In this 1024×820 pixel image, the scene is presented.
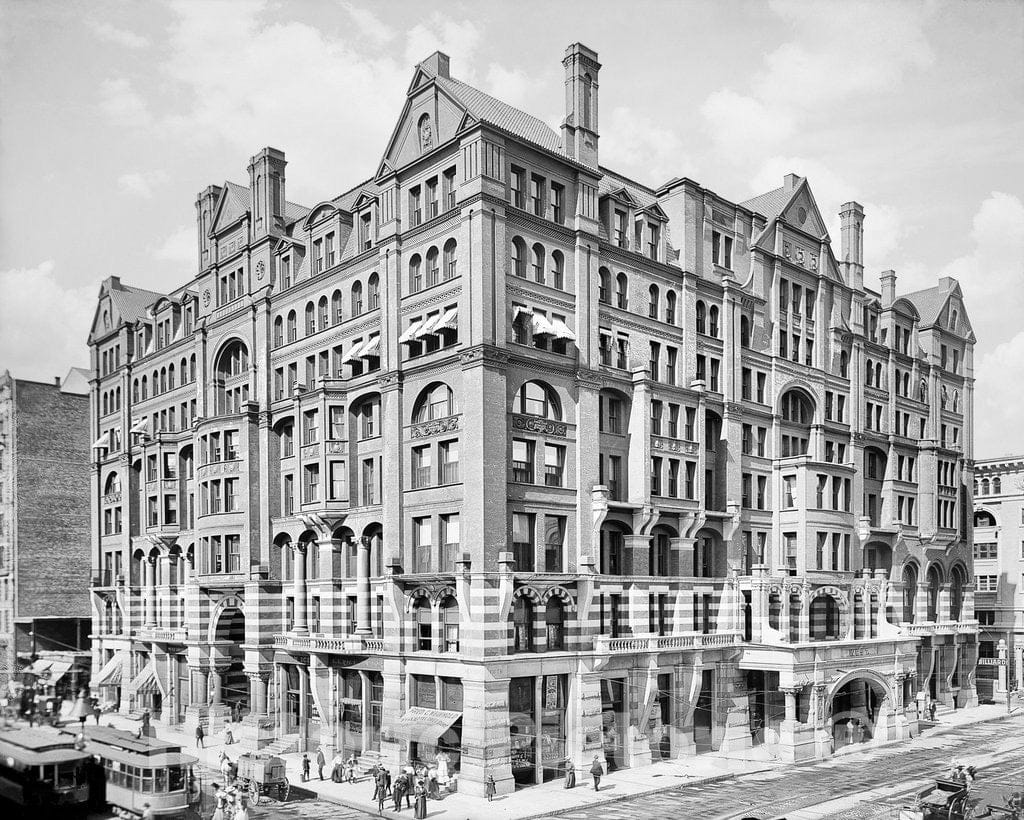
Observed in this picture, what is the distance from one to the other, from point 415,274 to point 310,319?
11042 millimetres

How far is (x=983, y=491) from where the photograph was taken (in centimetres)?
9994

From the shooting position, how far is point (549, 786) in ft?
151

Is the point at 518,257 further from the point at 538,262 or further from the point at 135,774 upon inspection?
the point at 135,774

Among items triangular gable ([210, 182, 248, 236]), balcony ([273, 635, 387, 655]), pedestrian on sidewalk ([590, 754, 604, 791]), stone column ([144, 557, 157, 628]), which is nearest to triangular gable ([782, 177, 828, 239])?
triangular gable ([210, 182, 248, 236])

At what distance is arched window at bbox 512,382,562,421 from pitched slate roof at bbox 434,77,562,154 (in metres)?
13.1

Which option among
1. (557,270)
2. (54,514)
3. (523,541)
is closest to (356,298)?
(557,270)

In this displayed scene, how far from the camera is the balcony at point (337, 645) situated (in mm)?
50750

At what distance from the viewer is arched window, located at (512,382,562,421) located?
49.1 metres

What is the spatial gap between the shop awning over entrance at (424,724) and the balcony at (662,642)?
8.61m

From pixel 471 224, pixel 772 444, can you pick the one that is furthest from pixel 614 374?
pixel 772 444

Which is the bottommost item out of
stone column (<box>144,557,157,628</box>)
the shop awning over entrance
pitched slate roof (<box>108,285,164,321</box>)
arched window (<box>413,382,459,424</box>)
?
the shop awning over entrance

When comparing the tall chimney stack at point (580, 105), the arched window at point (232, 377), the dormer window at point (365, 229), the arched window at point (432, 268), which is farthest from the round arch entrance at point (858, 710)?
the arched window at point (232, 377)

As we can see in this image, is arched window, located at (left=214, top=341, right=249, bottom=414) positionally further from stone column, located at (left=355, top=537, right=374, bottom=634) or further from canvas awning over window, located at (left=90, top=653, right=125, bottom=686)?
canvas awning over window, located at (left=90, top=653, right=125, bottom=686)

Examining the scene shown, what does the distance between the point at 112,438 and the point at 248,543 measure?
920 inches
